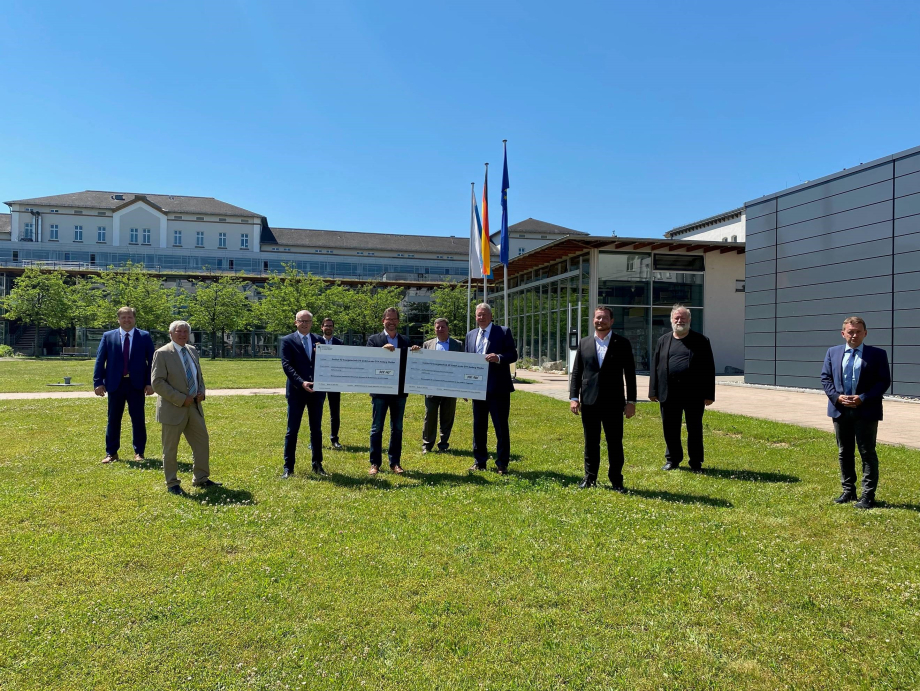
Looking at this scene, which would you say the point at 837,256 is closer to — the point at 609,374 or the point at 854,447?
the point at 854,447

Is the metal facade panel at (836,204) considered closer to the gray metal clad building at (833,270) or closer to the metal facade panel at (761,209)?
the gray metal clad building at (833,270)

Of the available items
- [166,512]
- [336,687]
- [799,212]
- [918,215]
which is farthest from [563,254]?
[336,687]

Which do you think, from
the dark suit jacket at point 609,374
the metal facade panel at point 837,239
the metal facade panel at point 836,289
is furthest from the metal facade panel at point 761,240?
the dark suit jacket at point 609,374

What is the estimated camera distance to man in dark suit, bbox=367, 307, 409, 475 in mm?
7520

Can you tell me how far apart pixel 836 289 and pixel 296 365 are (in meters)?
19.0

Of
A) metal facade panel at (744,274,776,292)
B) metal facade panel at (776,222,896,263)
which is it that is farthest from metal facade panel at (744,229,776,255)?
metal facade panel at (744,274,776,292)

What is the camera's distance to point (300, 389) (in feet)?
24.4

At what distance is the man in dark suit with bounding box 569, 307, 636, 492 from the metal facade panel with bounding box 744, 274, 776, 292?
18588 millimetres

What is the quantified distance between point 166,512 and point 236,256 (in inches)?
2828

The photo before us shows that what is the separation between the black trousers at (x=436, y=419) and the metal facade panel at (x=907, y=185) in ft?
51.8

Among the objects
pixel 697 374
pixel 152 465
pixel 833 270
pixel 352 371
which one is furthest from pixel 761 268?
pixel 152 465

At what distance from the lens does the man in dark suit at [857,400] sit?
20.1ft

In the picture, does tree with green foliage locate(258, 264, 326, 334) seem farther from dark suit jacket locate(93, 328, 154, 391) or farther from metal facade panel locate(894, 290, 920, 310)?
dark suit jacket locate(93, 328, 154, 391)

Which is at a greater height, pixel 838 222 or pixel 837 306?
pixel 838 222
